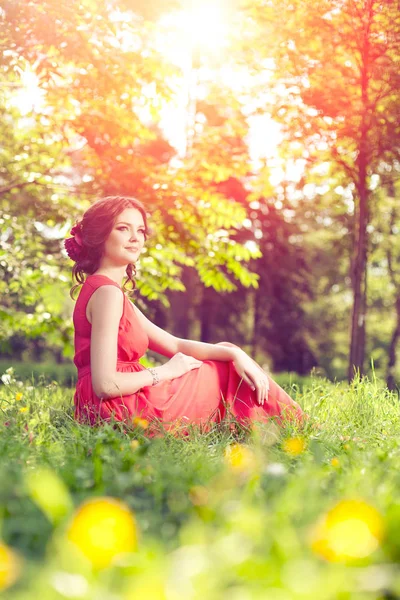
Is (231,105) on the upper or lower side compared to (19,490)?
upper

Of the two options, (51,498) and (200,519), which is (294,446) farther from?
(51,498)

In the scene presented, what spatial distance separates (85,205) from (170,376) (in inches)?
127

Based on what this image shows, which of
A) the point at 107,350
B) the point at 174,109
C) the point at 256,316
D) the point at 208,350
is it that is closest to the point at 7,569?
the point at 107,350

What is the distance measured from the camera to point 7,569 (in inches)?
49.6

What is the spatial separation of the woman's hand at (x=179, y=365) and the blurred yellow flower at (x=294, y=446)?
84 centimetres

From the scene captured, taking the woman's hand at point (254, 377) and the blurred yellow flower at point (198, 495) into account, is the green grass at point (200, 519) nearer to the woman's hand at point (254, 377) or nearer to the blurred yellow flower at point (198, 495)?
the blurred yellow flower at point (198, 495)

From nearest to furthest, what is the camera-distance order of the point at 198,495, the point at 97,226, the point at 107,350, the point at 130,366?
the point at 198,495 → the point at 107,350 → the point at 130,366 → the point at 97,226

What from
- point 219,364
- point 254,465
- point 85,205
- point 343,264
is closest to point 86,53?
point 85,205

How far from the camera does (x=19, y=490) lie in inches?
68.8

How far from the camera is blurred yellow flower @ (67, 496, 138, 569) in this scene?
1.30 m

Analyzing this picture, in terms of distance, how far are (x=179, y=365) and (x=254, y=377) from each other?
478 mm

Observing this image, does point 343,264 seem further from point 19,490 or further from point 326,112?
point 19,490

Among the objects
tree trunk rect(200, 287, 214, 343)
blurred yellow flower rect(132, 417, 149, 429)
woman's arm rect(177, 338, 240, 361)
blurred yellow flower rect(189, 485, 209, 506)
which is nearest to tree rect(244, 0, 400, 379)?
woman's arm rect(177, 338, 240, 361)

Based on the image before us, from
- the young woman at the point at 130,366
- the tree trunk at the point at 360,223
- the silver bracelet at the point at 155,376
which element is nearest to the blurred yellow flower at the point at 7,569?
the young woman at the point at 130,366
